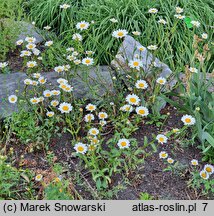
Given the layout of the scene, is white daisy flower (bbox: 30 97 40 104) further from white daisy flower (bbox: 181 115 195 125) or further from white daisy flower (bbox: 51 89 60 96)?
white daisy flower (bbox: 181 115 195 125)

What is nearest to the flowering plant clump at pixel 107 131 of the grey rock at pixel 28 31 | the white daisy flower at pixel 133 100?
the white daisy flower at pixel 133 100

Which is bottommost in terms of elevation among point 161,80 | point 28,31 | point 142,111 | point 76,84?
point 28,31

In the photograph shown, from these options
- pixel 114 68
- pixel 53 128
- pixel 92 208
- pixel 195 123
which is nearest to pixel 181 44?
pixel 114 68

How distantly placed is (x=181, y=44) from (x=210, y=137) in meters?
1.37

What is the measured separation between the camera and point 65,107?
10.5ft

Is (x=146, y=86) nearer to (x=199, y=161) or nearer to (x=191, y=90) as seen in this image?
(x=191, y=90)

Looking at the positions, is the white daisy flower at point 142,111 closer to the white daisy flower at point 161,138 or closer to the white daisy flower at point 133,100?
Result: the white daisy flower at point 133,100

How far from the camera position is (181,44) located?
418 centimetres

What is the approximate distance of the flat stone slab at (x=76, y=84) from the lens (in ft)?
11.2

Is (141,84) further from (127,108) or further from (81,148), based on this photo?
(81,148)

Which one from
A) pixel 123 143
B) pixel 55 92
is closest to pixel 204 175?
pixel 123 143

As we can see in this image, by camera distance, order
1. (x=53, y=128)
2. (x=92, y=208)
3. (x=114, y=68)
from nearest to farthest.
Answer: (x=92, y=208) < (x=53, y=128) < (x=114, y=68)

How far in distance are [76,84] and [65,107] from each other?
0.46m

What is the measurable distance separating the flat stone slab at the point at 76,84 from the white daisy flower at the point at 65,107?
269mm
